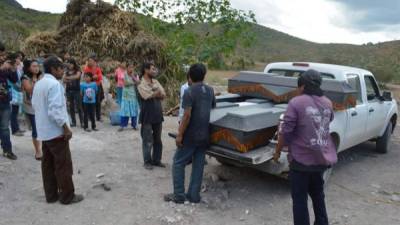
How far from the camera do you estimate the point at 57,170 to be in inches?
187

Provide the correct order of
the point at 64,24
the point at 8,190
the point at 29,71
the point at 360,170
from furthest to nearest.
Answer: the point at 64,24
the point at 360,170
the point at 29,71
the point at 8,190

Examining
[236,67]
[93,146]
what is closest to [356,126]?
[93,146]

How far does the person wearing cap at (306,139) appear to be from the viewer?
3.84 metres

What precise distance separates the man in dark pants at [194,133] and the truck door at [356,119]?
2.58 metres

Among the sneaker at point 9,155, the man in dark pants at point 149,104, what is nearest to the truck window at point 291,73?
the man in dark pants at point 149,104

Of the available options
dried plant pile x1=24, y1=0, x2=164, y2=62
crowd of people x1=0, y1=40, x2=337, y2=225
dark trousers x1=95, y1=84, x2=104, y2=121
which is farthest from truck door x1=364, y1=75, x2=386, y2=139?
dried plant pile x1=24, y1=0, x2=164, y2=62

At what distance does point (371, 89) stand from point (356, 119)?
54.1 inches

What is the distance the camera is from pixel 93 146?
7.78 m

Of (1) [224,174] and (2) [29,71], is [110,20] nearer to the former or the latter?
(2) [29,71]

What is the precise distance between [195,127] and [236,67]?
36.2 m

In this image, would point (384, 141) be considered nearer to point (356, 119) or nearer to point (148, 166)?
point (356, 119)

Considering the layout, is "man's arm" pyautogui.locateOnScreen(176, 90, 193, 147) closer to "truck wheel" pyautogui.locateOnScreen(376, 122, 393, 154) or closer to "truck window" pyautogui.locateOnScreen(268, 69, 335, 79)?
"truck window" pyautogui.locateOnScreen(268, 69, 335, 79)

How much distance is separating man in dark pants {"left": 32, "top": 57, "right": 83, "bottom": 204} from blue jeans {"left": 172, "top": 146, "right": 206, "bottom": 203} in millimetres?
1252

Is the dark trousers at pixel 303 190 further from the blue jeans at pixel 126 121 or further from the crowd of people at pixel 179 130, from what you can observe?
the blue jeans at pixel 126 121
